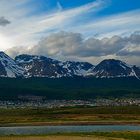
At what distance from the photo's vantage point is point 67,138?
8962 centimetres

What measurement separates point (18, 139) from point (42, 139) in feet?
16.1

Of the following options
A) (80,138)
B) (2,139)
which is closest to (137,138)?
(80,138)

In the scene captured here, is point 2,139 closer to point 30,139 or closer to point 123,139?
point 30,139

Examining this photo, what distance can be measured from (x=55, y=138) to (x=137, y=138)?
53.9ft

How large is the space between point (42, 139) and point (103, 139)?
38.8 feet

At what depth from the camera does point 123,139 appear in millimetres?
87000

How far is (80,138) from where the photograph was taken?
293 ft

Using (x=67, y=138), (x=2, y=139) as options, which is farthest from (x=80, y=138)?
(x=2, y=139)

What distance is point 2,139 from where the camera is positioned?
84938mm

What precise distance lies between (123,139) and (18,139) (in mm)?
20604

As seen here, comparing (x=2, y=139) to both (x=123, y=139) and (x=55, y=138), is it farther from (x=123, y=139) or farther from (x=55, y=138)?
(x=123, y=139)

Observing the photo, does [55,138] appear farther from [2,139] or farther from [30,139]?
[2,139]

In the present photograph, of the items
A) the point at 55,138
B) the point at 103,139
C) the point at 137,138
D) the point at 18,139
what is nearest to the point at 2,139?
the point at 18,139

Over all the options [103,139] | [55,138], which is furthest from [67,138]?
[103,139]
